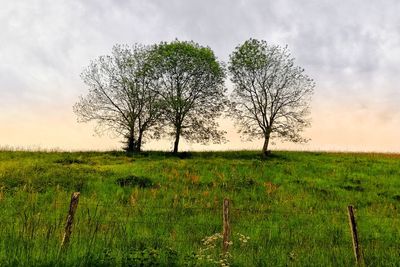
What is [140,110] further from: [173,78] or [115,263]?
[115,263]

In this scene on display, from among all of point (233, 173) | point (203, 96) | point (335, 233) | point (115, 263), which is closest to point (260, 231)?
point (335, 233)

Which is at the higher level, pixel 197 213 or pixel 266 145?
pixel 266 145

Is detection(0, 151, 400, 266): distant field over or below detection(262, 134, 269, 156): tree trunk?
below

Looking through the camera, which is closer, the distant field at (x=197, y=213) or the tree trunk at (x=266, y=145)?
the distant field at (x=197, y=213)

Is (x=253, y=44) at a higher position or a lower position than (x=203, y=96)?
higher

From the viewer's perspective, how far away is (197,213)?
21.2m

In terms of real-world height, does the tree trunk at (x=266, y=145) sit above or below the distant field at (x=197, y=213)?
above

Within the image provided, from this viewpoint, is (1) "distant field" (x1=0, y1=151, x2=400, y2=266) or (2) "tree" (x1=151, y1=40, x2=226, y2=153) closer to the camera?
(1) "distant field" (x1=0, y1=151, x2=400, y2=266)

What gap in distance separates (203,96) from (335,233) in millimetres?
41762

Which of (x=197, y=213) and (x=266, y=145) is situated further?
(x=266, y=145)

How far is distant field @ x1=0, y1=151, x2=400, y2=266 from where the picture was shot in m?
9.98

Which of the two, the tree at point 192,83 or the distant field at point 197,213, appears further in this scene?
the tree at point 192,83

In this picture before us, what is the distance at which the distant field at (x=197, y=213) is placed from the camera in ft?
32.8

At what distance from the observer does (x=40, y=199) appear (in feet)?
77.6
